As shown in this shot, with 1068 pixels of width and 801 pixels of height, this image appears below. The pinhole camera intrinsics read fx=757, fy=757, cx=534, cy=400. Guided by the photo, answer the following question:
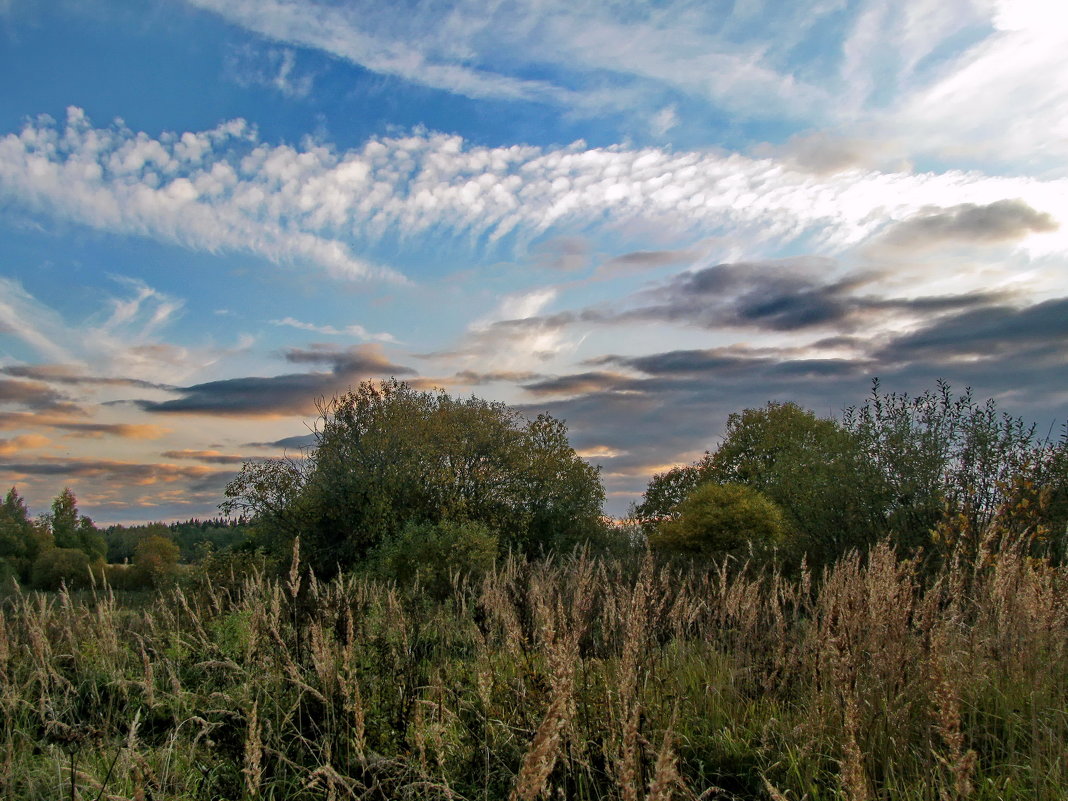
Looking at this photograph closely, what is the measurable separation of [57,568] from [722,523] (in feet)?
96.3

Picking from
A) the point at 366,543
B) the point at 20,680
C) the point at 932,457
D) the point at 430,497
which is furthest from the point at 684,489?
the point at 20,680

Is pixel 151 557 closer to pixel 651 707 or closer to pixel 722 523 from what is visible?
pixel 722 523

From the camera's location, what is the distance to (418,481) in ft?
71.1

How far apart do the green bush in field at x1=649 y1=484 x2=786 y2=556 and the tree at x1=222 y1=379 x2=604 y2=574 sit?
12.9 ft

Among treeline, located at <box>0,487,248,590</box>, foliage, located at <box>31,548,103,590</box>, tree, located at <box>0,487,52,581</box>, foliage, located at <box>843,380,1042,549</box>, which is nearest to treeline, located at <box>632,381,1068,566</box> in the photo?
foliage, located at <box>843,380,1042,549</box>

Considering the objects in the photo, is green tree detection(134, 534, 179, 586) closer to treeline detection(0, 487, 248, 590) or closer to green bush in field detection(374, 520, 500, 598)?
treeline detection(0, 487, 248, 590)

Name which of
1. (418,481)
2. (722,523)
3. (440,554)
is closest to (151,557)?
(418,481)

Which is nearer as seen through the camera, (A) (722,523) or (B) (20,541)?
(A) (722,523)

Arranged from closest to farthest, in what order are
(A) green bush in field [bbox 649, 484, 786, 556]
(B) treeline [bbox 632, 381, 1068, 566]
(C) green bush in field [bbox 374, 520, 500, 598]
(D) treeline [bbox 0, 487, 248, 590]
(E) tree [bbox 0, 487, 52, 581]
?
(B) treeline [bbox 632, 381, 1068, 566]
(C) green bush in field [bbox 374, 520, 500, 598]
(A) green bush in field [bbox 649, 484, 786, 556]
(D) treeline [bbox 0, 487, 248, 590]
(E) tree [bbox 0, 487, 52, 581]

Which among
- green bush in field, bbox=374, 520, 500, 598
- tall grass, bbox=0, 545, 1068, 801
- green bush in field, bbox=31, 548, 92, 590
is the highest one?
tall grass, bbox=0, 545, 1068, 801

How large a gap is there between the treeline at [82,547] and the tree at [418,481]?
6.36 feet

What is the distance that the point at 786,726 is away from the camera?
13.8ft

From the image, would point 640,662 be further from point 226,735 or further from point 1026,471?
point 1026,471

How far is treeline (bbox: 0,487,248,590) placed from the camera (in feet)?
98.3
